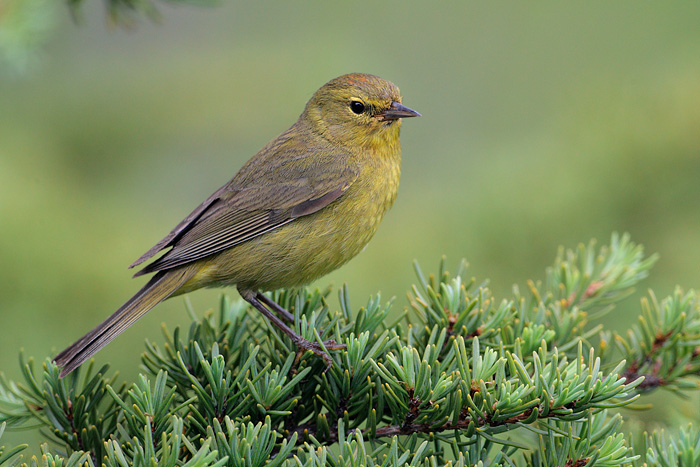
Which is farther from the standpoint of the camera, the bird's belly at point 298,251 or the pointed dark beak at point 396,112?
the pointed dark beak at point 396,112

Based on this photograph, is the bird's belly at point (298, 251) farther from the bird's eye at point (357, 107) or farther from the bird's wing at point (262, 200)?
the bird's eye at point (357, 107)

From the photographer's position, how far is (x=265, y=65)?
14.3 feet

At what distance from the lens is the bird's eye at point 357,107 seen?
3.99 metres

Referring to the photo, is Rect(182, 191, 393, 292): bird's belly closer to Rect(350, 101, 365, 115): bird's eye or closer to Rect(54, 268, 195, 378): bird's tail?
Rect(54, 268, 195, 378): bird's tail

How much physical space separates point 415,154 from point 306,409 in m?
5.01

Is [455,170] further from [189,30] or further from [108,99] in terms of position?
[189,30]

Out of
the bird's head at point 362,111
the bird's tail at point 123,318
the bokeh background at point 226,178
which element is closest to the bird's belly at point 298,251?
the bird's tail at point 123,318

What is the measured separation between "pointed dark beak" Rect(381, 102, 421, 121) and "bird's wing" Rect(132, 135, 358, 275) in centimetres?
33

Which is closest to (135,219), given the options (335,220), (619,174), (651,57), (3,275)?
(3,275)

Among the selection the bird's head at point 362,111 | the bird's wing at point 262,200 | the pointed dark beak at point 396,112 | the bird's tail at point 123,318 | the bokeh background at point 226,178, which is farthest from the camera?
the bird's head at point 362,111

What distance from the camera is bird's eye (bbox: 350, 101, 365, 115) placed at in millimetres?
3994

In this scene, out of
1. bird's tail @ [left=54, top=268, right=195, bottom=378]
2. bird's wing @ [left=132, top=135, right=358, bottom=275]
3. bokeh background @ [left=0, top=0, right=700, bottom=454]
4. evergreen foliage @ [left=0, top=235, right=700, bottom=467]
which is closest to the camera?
evergreen foliage @ [left=0, top=235, right=700, bottom=467]

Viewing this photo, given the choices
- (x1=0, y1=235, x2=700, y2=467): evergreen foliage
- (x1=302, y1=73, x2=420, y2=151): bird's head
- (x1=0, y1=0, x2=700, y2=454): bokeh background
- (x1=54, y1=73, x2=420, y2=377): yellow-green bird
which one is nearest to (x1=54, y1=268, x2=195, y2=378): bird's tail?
(x1=54, y1=73, x2=420, y2=377): yellow-green bird

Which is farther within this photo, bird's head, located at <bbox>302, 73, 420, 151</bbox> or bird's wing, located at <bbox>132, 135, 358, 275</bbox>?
bird's head, located at <bbox>302, 73, 420, 151</bbox>
